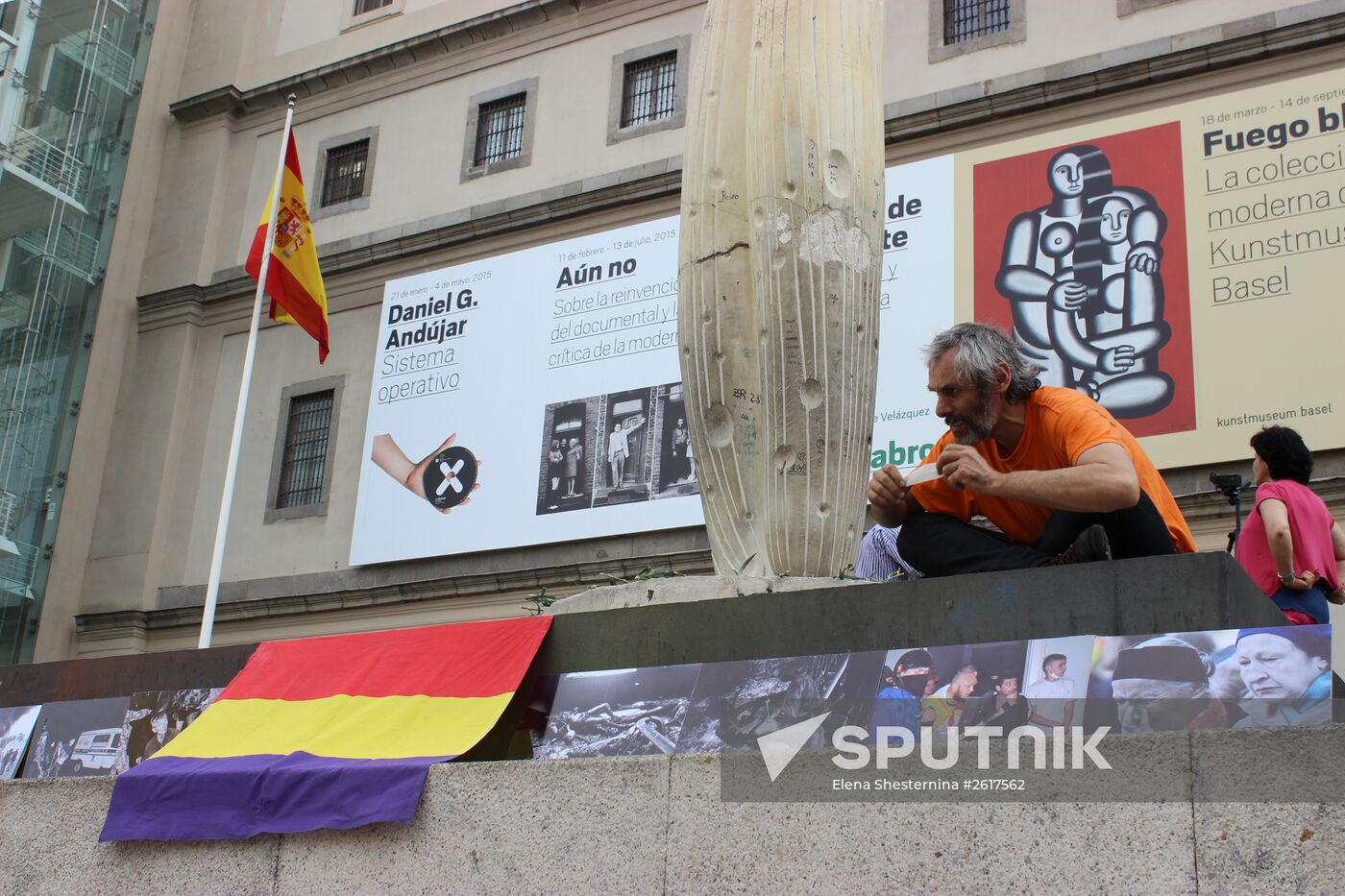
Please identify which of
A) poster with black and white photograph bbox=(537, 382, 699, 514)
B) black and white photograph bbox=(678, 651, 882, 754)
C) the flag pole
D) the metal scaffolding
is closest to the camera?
black and white photograph bbox=(678, 651, 882, 754)

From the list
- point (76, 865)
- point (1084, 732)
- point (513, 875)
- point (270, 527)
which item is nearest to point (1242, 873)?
point (1084, 732)

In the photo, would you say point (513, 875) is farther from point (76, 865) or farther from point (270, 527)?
point (270, 527)

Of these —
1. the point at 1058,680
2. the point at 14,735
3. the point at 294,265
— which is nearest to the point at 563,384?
the point at 294,265

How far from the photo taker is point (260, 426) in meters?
18.7

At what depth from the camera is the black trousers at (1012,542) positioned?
3.65 metres

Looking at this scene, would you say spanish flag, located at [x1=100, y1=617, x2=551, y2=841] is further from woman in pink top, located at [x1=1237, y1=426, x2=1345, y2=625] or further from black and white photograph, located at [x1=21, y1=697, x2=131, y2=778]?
woman in pink top, located at [x1=1237, y1=426, x2=1345, y2=625]

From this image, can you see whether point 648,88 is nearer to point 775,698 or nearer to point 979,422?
point 979,422

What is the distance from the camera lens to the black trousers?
365 cm

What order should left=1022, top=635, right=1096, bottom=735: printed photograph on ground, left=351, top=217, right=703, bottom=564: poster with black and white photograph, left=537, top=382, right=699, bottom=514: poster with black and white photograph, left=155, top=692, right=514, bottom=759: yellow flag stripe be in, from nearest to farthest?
1. left=1022, top=635, right=1096, bottom=735: printed photograph on ground
2. left=155, top=692, right=514, bottom=759: yellow flag stripe
3. left=537, top=382, right=699, bottom=514: poster with black and white photograph
4. left=351, top=217, right=703, bottom=564: poster with black and white photograph

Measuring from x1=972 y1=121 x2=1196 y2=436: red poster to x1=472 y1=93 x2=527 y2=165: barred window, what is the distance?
22.2ft

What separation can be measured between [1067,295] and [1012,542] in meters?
9.24

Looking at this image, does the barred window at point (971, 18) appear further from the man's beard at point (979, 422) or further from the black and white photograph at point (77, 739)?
the black and white photograph at point (77, 739)

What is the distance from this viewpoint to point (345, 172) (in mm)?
19641

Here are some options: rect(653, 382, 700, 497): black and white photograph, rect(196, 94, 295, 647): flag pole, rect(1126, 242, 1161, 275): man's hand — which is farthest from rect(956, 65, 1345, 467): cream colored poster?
rect(196, 94, 295, 647): flag pole
